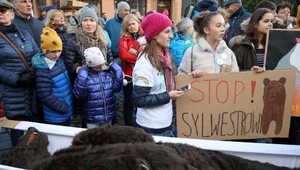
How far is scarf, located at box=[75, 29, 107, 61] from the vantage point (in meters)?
3.36

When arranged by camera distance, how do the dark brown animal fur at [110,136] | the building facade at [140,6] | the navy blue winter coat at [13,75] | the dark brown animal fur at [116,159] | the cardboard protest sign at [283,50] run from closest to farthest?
the dark brown animal fur at [116,159], the dark brown animal fur at [110,136], the cardboard protest sign at [283,50], the navy blue winter coat at [13,75], the building facade at [140,6]

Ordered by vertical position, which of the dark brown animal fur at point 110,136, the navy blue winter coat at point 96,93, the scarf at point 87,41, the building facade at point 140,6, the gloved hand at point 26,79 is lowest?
the navy blue winter coat at point 96,93

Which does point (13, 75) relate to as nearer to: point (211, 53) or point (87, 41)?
point (87, 41)

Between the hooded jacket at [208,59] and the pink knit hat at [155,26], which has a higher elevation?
the pink knit hat at [155,26]

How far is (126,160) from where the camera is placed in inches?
33.8

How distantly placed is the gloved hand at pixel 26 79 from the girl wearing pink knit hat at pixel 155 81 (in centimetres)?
101

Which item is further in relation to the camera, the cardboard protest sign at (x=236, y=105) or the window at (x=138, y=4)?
the window at (x=138, y=4)

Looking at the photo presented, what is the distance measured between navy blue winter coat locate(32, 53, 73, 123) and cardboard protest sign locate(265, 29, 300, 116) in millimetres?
1857

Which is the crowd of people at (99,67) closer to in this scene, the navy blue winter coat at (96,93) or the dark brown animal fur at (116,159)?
the navy blue winter coat at (96,93)

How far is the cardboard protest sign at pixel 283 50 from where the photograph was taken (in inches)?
98.4

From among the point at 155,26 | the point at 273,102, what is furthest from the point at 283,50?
the point at 155,26

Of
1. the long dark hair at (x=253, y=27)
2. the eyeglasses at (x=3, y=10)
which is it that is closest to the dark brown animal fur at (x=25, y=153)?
the eyeglasses at (x=3, y=10)

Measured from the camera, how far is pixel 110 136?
109 cm

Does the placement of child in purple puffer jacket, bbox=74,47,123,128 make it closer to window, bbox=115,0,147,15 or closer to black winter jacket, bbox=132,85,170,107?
black winter jacket, bbox=132,85,170,107
